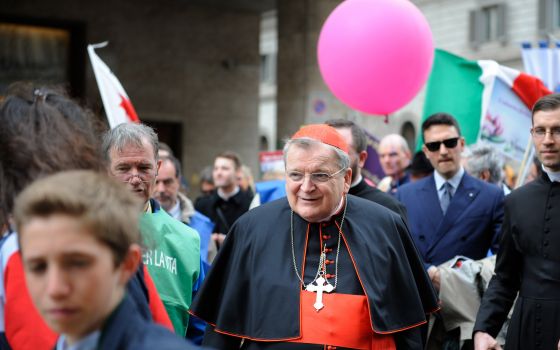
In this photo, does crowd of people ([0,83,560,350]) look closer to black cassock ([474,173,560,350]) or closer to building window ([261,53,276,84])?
black cassock ([474,173,560,350])

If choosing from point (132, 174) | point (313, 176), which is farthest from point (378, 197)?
point (132, 174)

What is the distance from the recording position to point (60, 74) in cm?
1487

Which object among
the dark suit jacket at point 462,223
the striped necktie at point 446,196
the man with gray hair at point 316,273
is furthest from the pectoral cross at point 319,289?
the striped necktie at point 446,196

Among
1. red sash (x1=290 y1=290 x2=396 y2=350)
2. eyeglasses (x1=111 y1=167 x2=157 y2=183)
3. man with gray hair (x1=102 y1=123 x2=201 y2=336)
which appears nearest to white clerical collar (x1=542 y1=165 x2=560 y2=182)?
red sash (x1=290 y1=290 x2=396 y2=350)

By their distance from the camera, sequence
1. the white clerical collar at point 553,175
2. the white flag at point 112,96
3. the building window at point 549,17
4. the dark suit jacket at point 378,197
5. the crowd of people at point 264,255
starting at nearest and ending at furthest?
the crowd of people at point 264,255, the white clerical collar at point 553,175, the dark suit jacket at point 378,197, the white flag at point 112,96, the building window at point 549,17

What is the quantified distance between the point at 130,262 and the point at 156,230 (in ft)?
6.89

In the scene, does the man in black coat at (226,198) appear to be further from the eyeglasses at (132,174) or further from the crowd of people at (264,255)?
the eyeglasses at (132,174)

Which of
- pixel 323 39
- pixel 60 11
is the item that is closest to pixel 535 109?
pixel 323 39

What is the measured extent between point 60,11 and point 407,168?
26.5ft

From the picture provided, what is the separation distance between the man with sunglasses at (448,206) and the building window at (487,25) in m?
26.7

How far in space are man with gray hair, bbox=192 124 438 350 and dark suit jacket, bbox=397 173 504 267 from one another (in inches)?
67.8

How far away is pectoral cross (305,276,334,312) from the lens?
12.8ft

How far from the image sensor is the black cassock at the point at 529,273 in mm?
4484

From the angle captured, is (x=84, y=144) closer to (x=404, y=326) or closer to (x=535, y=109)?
(x=404, y=326)
